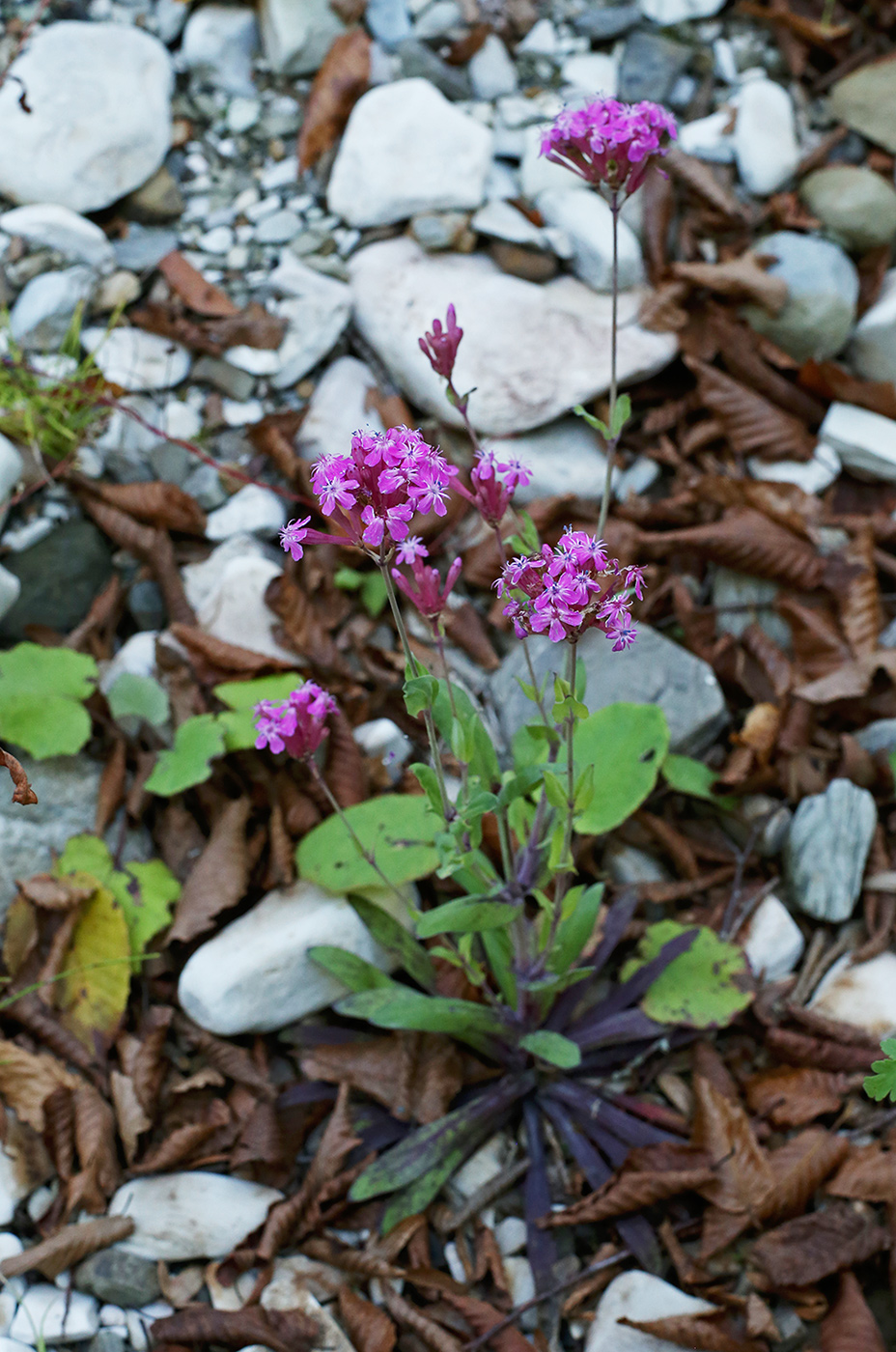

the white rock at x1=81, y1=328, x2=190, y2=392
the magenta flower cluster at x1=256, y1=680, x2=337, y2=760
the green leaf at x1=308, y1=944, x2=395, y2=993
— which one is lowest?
the green leaf at x1=308, y1=944, x2=395, y2=993

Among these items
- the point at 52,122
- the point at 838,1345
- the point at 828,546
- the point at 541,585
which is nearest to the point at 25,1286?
the point at 838,1345

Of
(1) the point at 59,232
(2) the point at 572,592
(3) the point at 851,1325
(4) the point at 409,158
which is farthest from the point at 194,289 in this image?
(3) the point at 851,1325

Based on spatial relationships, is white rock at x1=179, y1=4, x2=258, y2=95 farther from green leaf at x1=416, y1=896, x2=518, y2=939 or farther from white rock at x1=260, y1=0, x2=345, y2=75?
green leaf at x1=416, y1=896, x2=518, y2=939

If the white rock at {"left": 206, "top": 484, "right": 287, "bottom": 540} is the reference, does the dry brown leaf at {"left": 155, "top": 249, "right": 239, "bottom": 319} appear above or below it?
above

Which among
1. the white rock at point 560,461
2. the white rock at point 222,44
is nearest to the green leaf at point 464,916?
the white rock at point 560,461

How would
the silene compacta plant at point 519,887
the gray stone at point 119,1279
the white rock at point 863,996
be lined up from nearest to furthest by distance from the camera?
the silene compacta plant at point 519,887, the gray stone at point 119,1279, the white rock at point 863,996

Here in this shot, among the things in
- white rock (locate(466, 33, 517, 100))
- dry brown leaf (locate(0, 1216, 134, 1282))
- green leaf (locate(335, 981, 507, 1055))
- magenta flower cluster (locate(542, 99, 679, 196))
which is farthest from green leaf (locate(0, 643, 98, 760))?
white rock (locate(466, 33, 517, 100))

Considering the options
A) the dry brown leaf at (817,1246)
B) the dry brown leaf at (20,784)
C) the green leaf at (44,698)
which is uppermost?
the dry brown leaf at (20,784)

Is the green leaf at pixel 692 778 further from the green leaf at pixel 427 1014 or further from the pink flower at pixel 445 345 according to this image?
the pink flower at pixel 445 345
